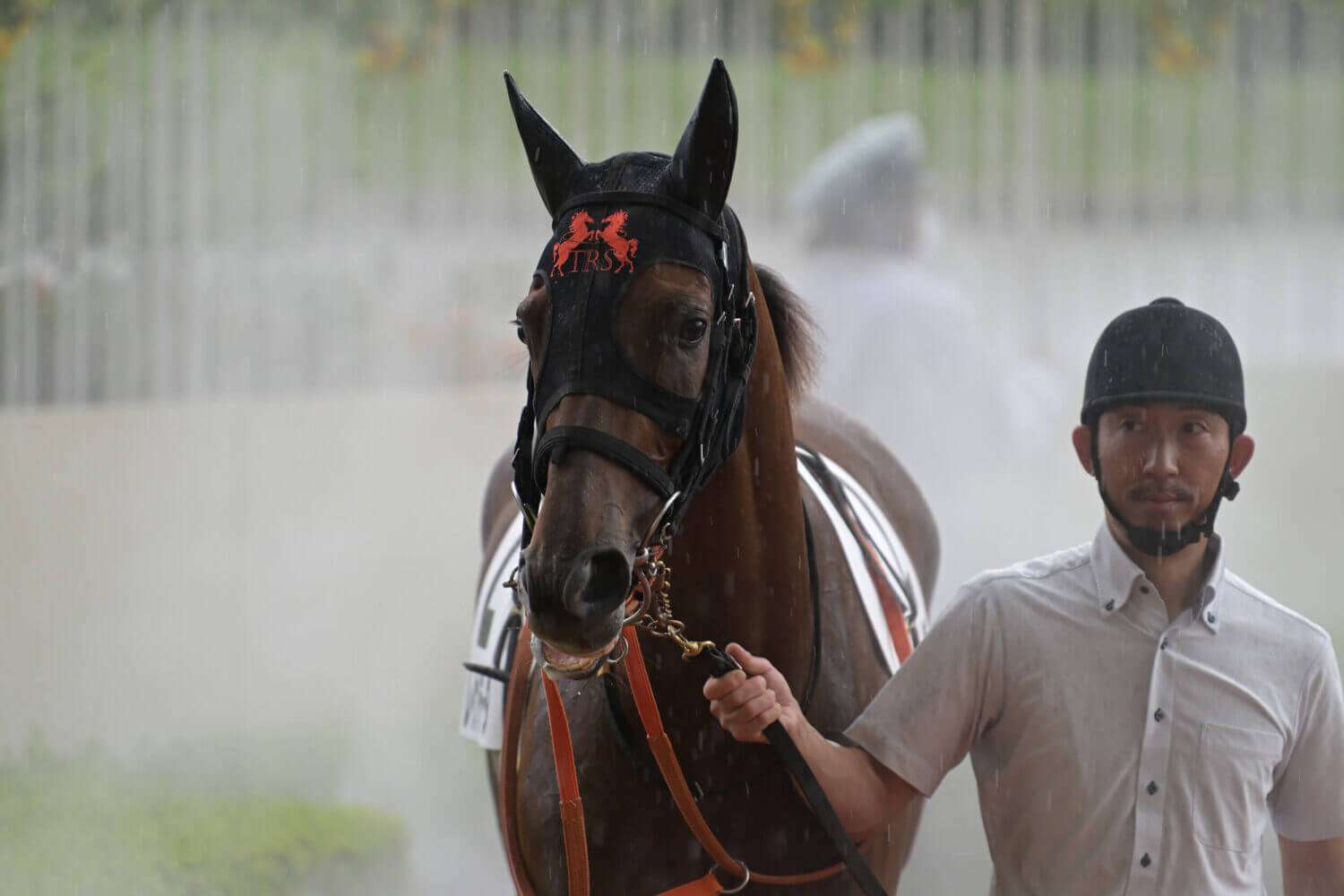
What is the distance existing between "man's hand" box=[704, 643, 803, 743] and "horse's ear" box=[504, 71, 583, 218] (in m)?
0.66

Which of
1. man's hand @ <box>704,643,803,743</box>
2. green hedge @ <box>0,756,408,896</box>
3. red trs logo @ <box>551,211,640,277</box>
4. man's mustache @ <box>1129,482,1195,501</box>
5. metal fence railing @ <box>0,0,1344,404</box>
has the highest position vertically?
metal fence railing @ <box>0,0,1344,404</box>

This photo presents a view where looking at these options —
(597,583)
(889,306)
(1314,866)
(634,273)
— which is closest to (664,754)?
(597,583)

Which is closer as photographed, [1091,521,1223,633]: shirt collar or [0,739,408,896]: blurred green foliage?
[1091,521,1223,633]: shirt collar

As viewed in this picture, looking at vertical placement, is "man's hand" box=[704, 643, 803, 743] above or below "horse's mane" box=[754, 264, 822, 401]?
below

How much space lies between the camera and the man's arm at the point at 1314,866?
173 cm

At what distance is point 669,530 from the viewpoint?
5.19 feet

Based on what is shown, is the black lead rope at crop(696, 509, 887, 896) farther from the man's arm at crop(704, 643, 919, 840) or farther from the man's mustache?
the man's mustache

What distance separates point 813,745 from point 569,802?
35 cm

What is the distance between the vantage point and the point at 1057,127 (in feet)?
21.1

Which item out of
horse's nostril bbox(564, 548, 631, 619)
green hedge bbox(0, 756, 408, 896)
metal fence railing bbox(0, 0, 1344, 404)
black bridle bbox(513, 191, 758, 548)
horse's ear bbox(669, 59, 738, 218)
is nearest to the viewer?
horse's nostril bbox(564, 548, 631, 619)

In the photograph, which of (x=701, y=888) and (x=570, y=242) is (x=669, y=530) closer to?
(x=570, y=242)

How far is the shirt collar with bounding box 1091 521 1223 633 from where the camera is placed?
5.70ft

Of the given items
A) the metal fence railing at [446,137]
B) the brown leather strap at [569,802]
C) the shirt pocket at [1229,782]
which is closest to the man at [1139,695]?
the shirt pocket at [1229,782]

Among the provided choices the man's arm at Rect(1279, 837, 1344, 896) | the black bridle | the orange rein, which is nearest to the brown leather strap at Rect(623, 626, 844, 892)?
the orange rein
